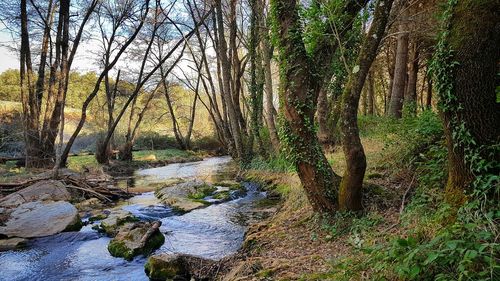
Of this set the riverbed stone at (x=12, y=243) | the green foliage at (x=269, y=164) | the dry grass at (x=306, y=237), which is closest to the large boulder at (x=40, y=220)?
the riverbed stone at (x=12, y=243)

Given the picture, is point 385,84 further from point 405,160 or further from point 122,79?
point 405,160

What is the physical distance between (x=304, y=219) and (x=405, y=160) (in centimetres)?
188

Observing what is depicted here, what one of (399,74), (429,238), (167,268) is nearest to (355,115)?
(429,238)

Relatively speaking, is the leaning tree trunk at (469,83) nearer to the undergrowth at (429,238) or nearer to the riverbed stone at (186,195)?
the undergrowth at (429,238)

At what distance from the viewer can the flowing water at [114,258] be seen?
209 inches

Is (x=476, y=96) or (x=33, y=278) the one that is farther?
(x=33, y=278)

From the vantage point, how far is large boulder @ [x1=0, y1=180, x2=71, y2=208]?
28.5 feet

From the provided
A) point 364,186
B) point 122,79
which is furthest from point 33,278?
point 122,79

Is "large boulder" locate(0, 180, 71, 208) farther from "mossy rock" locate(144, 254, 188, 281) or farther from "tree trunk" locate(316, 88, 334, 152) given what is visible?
"tree trunk" locate(316, 88, 334, 152)

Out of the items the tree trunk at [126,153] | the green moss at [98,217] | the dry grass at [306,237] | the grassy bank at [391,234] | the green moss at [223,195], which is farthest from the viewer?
the tree trunk at [126,153]

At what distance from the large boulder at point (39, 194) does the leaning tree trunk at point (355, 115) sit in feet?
24.9

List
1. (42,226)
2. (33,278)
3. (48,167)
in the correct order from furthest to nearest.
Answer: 1. (48,167)
2. (42,226)
3. (33,278)

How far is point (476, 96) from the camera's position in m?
3.18

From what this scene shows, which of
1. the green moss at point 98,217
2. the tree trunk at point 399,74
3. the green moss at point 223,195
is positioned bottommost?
the green moss at point 98,217
